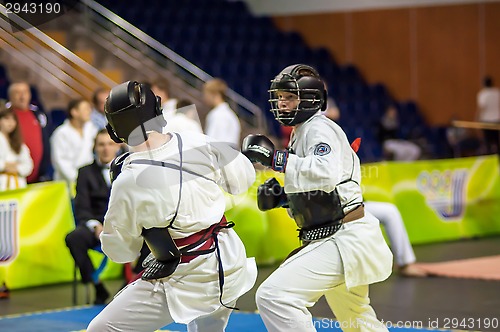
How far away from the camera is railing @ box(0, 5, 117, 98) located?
12883 millimetres

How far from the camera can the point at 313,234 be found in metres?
5.00

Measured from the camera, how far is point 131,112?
423 centimetres

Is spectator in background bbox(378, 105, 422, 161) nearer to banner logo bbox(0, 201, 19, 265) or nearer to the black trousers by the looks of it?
banner logo bbox(0, 201, 19, 265)


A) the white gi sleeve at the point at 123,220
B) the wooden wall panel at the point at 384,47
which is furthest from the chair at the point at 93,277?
the wooden wall panel at the point at 384,47

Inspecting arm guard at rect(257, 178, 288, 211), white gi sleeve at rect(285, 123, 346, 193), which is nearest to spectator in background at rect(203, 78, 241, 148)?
arm guard at rect(257, 178, 288, 211)

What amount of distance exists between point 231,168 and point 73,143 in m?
5.00

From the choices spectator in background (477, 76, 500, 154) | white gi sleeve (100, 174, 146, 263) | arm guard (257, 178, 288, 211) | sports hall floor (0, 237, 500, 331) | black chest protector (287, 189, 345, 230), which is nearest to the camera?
white gi sleeve (100, 174, 146, 263)

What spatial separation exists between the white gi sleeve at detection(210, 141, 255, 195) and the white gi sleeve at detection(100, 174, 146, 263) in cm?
48

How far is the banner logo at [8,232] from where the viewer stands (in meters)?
8.45

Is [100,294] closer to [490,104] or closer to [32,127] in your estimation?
[32,127]

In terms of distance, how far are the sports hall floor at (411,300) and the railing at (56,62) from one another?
4.47 m

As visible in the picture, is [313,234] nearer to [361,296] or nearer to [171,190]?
[361,296]

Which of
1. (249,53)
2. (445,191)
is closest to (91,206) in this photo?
(445,191)

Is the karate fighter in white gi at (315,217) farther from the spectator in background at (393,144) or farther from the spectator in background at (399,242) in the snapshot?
the spectator in background at (393,144)
